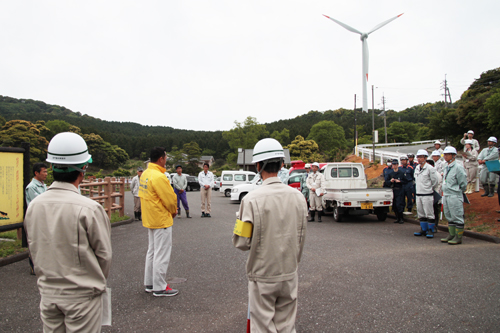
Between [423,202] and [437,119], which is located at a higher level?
[437,119]

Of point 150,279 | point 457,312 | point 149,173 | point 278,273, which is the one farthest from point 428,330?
point 149,173

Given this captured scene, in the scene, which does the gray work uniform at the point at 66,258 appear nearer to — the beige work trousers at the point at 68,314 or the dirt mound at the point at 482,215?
the beige work trousers at the point at 68,314

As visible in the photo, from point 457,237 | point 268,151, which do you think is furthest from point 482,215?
point 268,151

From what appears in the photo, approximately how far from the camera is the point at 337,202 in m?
10.8

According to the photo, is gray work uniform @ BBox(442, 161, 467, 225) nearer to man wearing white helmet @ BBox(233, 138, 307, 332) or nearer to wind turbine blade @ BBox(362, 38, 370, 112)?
man wearing white helmet @ BBox(233, 138, 307, 332)

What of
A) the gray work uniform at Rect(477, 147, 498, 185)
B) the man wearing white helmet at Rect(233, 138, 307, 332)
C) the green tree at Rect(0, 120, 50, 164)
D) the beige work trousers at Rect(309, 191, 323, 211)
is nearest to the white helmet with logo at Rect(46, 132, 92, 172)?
the man wearing white helmet at Rect(233, 138, 307, 332)

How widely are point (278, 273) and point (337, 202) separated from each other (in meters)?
9.05

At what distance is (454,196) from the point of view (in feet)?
23.5

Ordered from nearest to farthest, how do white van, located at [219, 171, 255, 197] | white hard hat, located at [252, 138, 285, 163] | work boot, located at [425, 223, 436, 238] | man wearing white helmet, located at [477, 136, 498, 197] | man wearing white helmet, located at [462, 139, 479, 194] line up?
white hard hat, located at [252, 138, 285, 163] < work boot, located at [425, 223, 436, 238] < man wearing white helmet, located at [477, 136, 498, 197] < man wearing white helmet, located at [462, 139, 479, 194] < white van, located at [219, 171, 255, 197]

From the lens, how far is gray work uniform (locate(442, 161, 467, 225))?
7.07 meters

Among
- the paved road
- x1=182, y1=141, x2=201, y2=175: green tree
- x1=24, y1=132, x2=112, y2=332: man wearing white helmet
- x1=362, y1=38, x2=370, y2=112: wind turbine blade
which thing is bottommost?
the paved road

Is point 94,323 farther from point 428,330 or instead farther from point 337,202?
point 337,202

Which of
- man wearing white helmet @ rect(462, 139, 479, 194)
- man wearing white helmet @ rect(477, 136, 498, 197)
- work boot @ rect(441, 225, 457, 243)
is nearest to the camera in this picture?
work boot @ rect(441, 225, 457, 243)

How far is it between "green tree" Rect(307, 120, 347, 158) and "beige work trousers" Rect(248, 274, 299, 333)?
3317 inches
